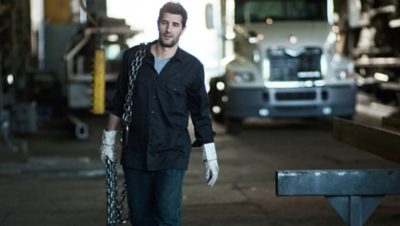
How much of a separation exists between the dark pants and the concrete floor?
2601 millimetres

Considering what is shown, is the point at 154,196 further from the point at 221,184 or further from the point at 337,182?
the point at 221,184

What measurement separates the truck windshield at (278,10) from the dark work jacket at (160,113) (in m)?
11.6

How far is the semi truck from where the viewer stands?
643 inches

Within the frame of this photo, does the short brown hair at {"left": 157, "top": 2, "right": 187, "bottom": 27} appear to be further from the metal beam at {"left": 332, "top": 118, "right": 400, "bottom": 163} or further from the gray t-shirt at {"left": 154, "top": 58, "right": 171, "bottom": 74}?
the metal beam at {"left": 332, "top": 118, "right": 400, "bottom": 163}

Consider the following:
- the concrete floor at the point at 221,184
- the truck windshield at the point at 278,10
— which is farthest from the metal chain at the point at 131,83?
the truck windshield at the point at 278,10

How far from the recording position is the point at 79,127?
16656mm

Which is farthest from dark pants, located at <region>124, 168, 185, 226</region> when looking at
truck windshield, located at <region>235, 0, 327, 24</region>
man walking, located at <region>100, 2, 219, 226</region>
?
truck windshield, located at <region>235, 0, 327, 24</region>

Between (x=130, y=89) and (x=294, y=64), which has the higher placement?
(x=130, y=89)

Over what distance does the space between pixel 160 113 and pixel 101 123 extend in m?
15.2

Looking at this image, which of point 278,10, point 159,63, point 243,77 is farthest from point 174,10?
point 278,10

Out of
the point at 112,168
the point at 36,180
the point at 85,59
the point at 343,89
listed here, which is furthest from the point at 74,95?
the point at 112,168

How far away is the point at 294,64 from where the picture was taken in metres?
16.6

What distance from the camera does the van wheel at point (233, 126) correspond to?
55.8 ft

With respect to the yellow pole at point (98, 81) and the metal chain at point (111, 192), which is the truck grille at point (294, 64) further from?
the metal chain at point (111, 192)
